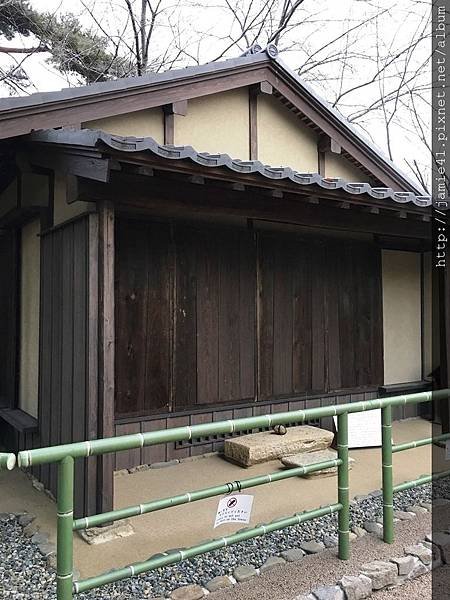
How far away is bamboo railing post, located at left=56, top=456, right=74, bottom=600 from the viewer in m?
1.83

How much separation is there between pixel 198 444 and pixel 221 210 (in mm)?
2316

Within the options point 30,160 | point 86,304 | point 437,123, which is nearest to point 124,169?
point 86,304

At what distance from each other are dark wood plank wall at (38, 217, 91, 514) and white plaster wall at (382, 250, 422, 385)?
13.1 ft

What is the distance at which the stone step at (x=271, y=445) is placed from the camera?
441 cm

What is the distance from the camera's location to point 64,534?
6.15ft

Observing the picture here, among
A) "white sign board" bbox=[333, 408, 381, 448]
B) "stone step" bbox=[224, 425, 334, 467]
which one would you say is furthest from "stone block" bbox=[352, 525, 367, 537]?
"white sign board" bbox=[333, 408, 381, 448]

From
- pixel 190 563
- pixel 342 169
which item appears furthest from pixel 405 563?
pixel 342 169

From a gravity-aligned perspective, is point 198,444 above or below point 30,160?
below

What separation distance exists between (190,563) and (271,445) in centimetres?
194

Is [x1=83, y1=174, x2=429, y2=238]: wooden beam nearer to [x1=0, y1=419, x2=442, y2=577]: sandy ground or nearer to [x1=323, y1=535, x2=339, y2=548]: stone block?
[x1=0, y1=419, x2=442, y2=577]: sandy ground

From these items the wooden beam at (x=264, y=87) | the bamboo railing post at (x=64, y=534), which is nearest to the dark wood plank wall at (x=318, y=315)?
the wooden beam at (x=264, y=87)

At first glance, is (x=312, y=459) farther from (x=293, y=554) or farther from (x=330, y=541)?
(x=293, y=554)

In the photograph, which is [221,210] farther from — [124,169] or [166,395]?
[166,395]

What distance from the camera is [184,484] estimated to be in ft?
13.1
